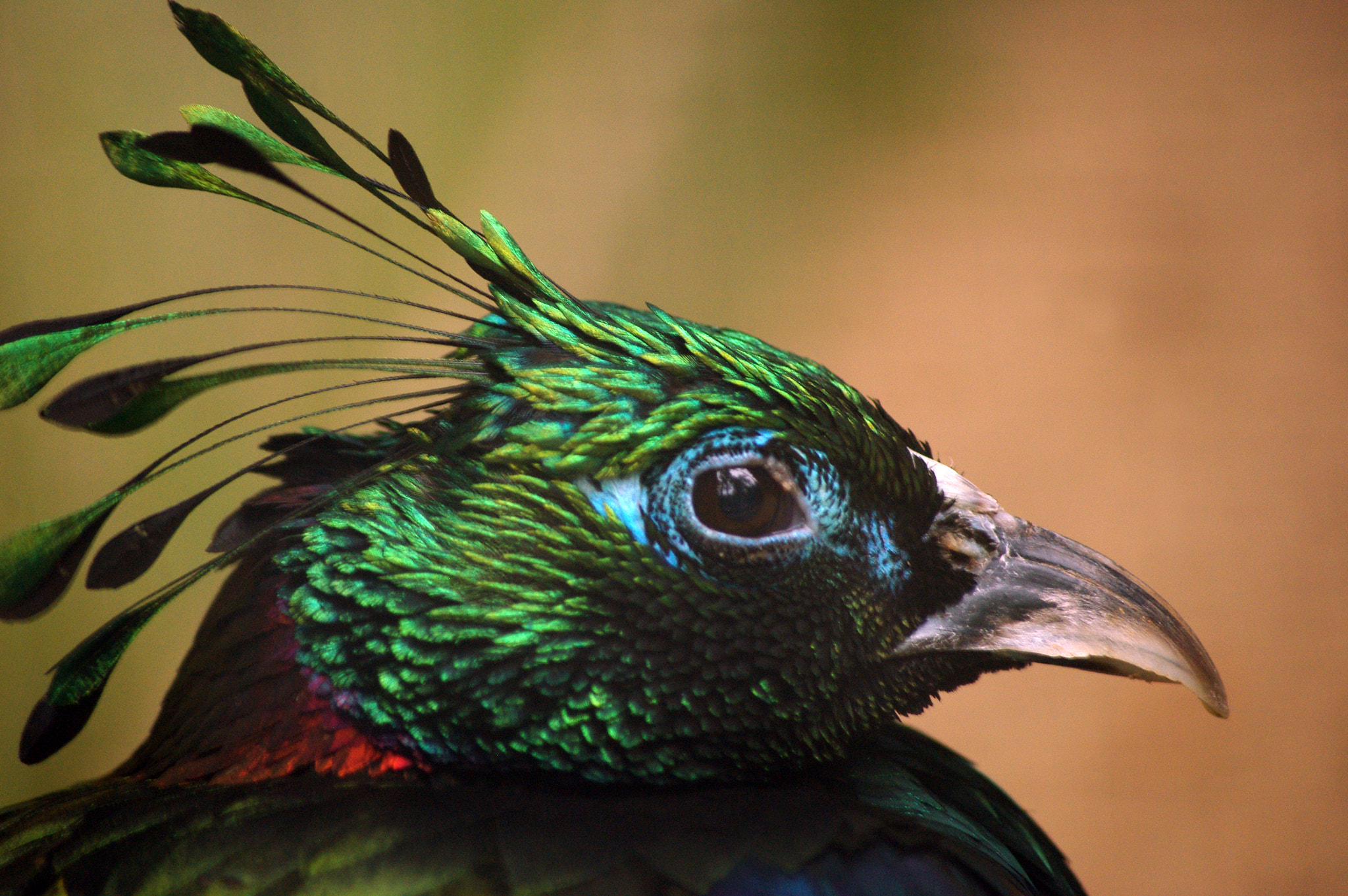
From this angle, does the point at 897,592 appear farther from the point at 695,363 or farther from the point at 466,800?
the point at 466,800

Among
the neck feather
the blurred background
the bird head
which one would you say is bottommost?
the neck feather

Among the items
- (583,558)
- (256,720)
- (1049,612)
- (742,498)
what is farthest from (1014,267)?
(256,720)

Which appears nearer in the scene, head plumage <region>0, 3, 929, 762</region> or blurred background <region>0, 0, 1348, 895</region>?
head plumage <region>0, 3, 929, 762</region>

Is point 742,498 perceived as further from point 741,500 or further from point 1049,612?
point 1049,612

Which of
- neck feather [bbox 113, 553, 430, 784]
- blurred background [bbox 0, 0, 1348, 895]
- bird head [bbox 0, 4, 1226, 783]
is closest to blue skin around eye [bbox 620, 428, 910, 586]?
bird head [bbox 0, 4, 1226, 783]

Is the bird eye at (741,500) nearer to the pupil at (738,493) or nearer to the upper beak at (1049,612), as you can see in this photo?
the pupil at (738,493)

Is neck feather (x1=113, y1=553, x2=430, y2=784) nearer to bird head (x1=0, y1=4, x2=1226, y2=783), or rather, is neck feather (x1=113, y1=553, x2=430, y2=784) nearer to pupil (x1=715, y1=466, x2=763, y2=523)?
bird head (x1=0, y1=4, x2=1226, y2=783)

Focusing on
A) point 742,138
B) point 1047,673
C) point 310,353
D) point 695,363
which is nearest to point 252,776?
point 695,363

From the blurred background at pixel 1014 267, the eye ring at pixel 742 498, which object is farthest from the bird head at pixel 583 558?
the blurred background at pixel 1014 267
